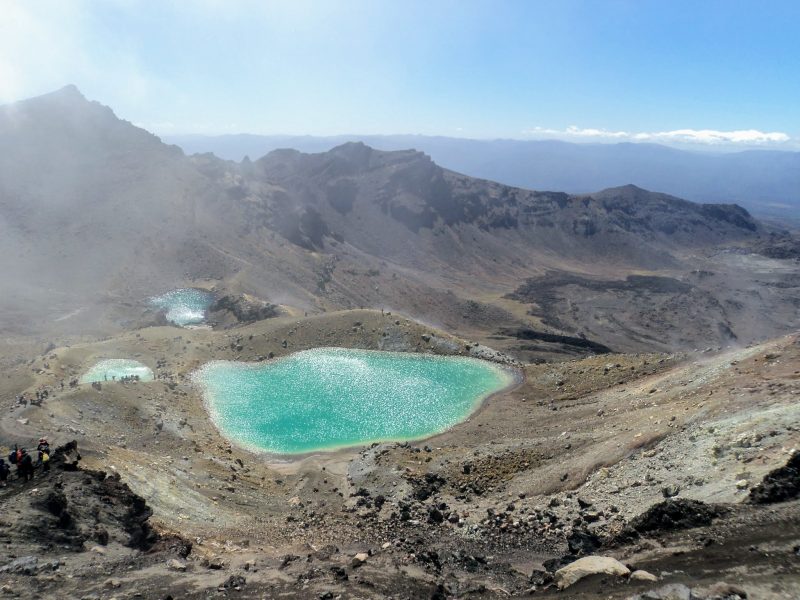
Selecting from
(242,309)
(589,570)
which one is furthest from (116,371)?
(589,570)

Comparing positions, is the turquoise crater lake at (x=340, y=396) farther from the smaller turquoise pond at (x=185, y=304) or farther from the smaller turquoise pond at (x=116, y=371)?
the smaller turquoise pond at (x=185, y=304)

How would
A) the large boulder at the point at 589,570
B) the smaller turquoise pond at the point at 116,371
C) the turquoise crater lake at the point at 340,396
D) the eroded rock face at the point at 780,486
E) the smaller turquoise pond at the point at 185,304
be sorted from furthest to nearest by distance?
the smaller turquoise pond at the point at 185,304
the smaller turquoise pond at the point at 116,371
the turquoise crater lake at the point at 340,396
the eroded rock face at the point at 780,486
the large boulder at the point at 589,570

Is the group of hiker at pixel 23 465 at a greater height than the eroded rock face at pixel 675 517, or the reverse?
the eroded rock face at pixel 675 517

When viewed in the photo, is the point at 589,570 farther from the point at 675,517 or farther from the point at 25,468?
the point at 25,468

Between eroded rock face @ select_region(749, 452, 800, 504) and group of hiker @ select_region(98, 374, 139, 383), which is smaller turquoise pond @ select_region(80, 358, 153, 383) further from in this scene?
eroded rock face @ select_region(749, 452, 800, 504)

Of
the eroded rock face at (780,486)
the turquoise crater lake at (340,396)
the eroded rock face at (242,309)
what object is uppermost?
the eroded rock face at (780,486)

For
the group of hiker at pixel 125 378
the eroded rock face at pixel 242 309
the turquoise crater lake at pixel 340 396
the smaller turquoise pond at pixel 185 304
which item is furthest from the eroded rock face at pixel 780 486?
the smaller turquoise pond at pixel 185 304

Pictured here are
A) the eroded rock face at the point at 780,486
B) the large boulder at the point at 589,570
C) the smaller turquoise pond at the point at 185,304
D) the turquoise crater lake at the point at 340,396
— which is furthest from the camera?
the smaller turquoise pond at the point at 185,304

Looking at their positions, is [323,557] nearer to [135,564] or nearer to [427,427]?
[135,564]
